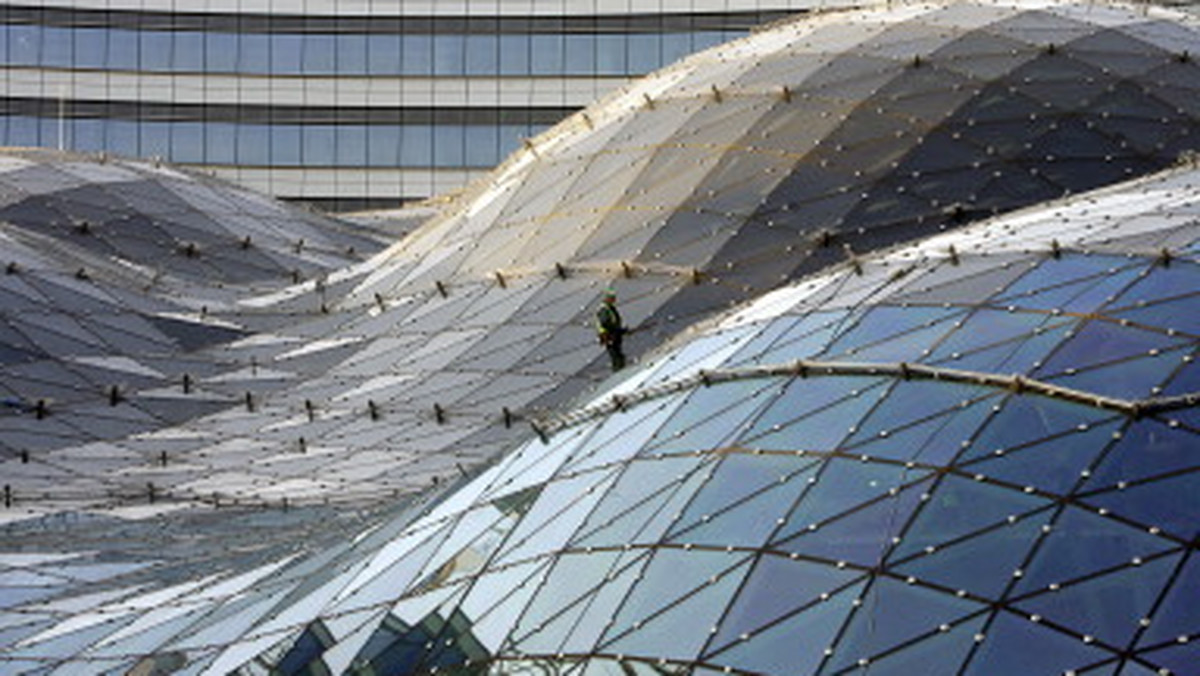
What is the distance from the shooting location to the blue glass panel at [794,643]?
20.5 meters

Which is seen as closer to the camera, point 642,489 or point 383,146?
point 642,489

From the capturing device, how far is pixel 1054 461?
21.7 m

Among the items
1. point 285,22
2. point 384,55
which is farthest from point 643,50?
point 285,22

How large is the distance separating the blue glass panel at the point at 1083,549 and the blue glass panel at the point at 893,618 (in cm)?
57

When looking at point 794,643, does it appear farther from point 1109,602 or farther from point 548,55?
point 548,55

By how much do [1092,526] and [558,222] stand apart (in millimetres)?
21714

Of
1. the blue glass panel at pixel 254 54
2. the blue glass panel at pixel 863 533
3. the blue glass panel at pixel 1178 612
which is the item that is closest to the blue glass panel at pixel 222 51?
the blue glass panel at pixel 254 54

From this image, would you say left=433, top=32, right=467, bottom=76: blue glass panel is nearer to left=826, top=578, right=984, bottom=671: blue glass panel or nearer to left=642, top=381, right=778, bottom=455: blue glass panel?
left=642, top=381, right=778, bottom=455: blue glass panel

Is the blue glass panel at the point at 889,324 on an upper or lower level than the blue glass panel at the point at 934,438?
upper

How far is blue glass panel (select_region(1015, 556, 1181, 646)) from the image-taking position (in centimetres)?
1959

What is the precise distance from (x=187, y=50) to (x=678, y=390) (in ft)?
172

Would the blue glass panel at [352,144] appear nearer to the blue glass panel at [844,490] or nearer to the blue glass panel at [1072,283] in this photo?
the blue glass panel at [1072,283]

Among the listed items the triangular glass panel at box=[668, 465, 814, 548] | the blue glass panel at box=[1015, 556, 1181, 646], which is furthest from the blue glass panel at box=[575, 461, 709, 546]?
the blue glass panel at box=[1015, 556, 1181, 646]

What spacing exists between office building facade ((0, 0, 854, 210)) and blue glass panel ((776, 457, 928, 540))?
172 ft
